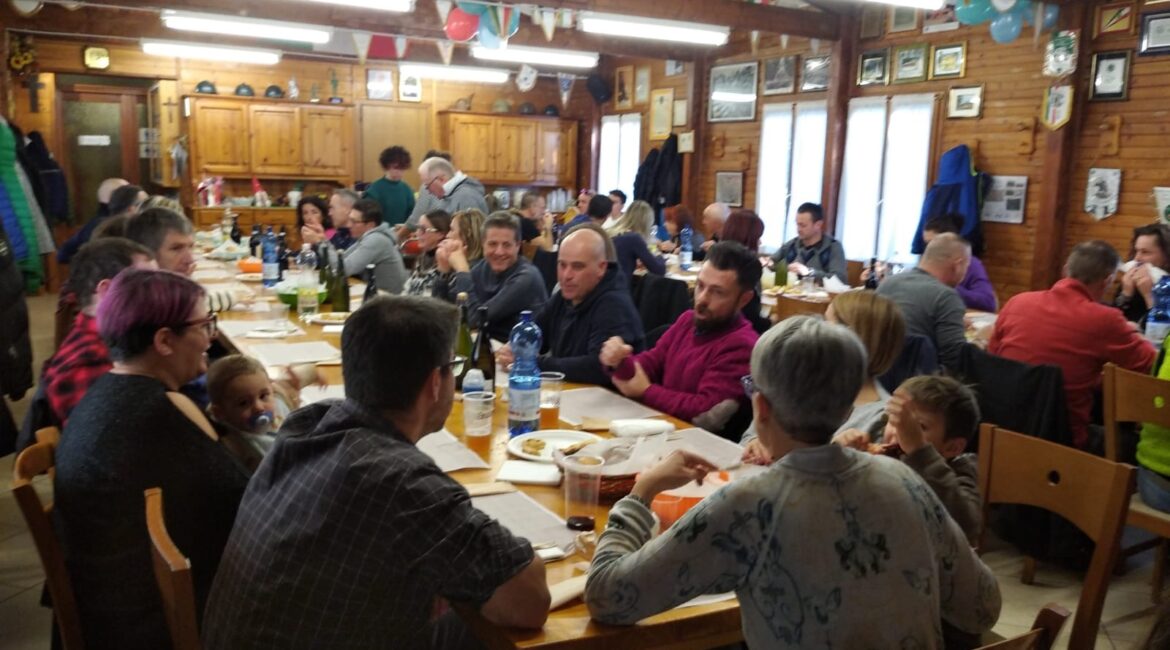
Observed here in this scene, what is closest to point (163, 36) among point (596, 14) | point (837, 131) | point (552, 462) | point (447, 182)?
point (447, 182)

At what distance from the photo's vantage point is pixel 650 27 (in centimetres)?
762

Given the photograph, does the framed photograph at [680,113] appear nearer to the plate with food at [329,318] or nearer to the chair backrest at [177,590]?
the plate with food at [329,318]

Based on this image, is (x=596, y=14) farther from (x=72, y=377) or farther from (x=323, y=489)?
(x=323, y=489)

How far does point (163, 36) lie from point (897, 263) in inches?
339

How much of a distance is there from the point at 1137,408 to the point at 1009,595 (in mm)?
885

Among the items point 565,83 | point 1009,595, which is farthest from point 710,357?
point 565,83

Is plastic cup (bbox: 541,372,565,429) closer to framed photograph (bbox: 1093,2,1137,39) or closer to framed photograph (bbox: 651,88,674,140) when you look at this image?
framed photograph (bbox: 1093,2,1137,39)

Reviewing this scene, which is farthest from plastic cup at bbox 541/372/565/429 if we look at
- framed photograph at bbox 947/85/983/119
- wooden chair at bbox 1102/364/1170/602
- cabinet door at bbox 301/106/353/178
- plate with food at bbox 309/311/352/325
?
cabinet door at bbox 301/106/353/178

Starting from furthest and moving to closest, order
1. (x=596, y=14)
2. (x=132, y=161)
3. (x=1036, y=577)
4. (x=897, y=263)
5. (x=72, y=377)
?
(x=132, y=161) → (x=897, y=263) → (x=596, y=14) → (x=1036, y=577) → (x=72, y=377)

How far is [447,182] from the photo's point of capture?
766 cm

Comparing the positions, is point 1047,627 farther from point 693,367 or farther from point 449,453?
point 693,367

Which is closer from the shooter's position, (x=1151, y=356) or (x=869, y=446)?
(x=869, y=446)

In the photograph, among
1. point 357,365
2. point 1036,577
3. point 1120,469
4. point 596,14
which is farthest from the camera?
point 596,14

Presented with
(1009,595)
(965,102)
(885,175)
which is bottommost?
(1009,595)
